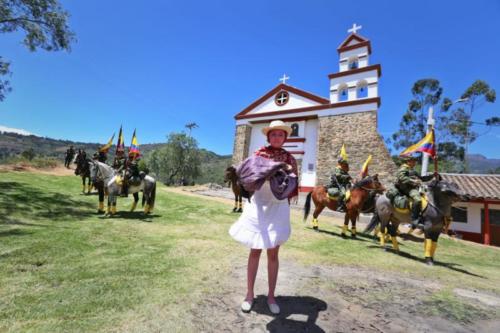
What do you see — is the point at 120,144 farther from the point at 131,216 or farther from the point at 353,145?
the point at 353,145

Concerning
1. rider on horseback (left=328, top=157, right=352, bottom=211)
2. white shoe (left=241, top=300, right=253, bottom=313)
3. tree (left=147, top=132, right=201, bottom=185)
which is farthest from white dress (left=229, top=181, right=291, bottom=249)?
tree (left=147, top=132, right=201, bottom=185)

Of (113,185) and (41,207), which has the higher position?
(113,185)

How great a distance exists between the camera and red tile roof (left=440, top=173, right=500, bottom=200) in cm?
1259

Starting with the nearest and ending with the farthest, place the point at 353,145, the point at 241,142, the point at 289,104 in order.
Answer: the point at 353,145
the point at 289,104
the point at 241,142

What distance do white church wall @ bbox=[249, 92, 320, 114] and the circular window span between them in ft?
0.86

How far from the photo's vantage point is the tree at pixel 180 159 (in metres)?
38.8

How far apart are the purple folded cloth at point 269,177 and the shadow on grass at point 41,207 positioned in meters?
6.96

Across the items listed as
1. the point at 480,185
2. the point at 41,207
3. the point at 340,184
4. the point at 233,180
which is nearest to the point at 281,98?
the point at 480,185

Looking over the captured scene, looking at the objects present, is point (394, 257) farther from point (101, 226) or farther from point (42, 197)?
point (42, 197)

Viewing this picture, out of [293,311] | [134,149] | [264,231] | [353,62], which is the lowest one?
[293,311]

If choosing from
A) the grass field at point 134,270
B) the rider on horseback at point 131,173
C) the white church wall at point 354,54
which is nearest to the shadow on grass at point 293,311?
the grass field at point 134,270

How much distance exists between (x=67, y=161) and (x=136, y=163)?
828cm

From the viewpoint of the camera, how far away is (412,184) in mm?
5957

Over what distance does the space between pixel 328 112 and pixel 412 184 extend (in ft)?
50.0
